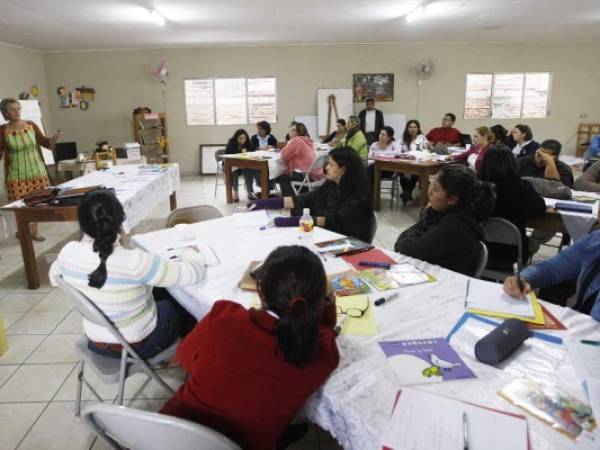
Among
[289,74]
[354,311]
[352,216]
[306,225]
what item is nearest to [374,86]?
[289,74]

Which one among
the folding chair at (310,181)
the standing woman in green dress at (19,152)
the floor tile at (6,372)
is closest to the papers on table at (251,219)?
the floor tile at (6,372)

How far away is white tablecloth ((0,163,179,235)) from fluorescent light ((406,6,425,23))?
355 cm

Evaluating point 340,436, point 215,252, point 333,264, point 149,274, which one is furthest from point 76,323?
point 340,436

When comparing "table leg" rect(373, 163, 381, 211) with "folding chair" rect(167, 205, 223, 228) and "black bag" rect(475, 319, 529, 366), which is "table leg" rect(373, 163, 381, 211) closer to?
"folding chair" rect(167, 205, 223, 228)

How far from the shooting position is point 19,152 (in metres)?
4.00

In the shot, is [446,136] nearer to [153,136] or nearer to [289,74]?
[289,74]

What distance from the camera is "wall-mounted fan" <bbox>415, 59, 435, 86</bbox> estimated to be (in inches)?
333

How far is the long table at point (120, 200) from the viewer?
3174mm

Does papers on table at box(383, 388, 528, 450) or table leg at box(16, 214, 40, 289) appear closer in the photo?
papers on table at box(383, 388, 528, 450)

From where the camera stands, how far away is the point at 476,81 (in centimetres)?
877

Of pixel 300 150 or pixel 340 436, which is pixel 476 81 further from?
pixel 340 436

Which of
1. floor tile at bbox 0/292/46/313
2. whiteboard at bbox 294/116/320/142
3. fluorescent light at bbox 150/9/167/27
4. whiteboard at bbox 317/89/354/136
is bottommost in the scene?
floor tile at bbox 0/292/46/313

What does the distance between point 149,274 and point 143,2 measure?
4.22 m

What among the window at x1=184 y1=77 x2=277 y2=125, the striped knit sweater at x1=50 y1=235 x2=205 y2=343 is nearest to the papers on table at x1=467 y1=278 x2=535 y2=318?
the striped knit sweater at x1=50 y1=235 x2=205 y2=343
